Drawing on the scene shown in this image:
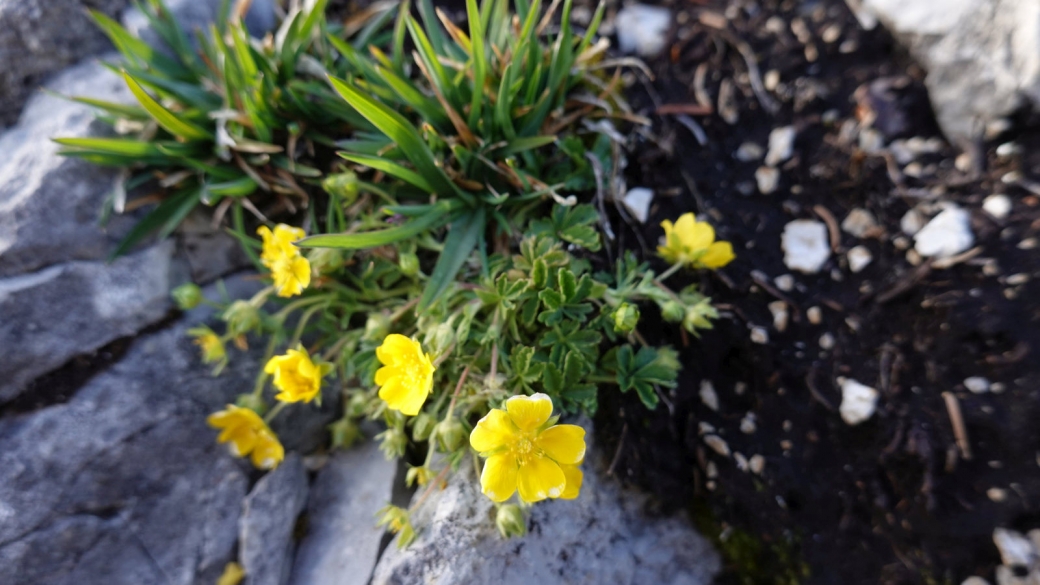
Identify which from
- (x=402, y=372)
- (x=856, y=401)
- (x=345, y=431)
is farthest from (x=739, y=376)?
(x=345, y=431)

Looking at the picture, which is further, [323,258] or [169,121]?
[169,121]

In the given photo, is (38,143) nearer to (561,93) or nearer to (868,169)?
(561,93)

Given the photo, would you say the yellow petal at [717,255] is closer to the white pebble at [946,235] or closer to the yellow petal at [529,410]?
the white pebble at [946,235]

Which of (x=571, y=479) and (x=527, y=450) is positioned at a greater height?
(x=527, y=450)

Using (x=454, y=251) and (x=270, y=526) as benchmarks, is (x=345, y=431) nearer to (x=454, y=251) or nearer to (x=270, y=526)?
(x=270, y=526)

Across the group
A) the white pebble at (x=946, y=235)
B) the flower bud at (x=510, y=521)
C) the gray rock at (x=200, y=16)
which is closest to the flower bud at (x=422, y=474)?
the flower bud at (x=510, y=521)

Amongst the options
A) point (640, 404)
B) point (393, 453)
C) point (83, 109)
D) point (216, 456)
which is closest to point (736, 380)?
point (640, 404)
